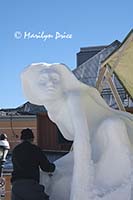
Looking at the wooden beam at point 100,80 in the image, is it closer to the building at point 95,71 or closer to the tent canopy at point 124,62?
the tent canopy at point 124,62

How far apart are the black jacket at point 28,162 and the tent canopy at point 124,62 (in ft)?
4.68

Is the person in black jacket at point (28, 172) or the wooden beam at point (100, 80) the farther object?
the wooden beam at point (100, 80)

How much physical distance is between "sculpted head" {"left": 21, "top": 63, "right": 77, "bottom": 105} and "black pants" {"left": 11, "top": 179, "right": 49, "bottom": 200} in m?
0.80

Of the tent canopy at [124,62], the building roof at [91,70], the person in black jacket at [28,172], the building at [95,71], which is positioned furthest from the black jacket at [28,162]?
the building roof at [91,70]

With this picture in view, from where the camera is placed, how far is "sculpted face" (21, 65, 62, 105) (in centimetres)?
450

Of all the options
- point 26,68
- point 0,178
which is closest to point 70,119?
point 26,68

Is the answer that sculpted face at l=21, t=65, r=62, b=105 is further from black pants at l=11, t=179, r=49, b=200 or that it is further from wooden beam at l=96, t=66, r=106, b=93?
wooden beam at l=96, t=66, r=106, b=93

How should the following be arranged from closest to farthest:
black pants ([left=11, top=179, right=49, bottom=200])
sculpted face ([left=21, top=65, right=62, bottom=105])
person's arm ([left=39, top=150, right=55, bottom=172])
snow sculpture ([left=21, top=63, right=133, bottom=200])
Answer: snow sculpture ([left=21, top=63, right=133, bottom=200]) → sculpted face ([left=21, top=65, right=62, bottom=105]) → black pants ([left=11, top=179, right=49, bottom=200]) → person's arm ([left=39, top=150, right=55, bottom=172])

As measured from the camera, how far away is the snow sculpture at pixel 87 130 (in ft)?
13.8

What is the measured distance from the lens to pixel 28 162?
4762 mm

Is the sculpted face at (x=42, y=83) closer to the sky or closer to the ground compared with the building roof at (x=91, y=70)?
closer to the ground

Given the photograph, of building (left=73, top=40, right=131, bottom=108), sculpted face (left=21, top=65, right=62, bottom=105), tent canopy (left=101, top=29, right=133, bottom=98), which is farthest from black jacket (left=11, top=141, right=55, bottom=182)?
building (left=73, top=40, right=131, bottom=108)

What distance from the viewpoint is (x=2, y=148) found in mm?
7223

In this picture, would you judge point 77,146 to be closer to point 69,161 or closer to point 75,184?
point 75,184
